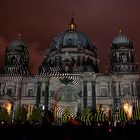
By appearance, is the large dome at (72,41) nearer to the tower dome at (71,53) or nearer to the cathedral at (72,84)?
the tower dome at (71,53)

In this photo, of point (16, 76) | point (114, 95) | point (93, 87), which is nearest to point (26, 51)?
point (16, 76)

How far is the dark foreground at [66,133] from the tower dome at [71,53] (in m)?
41.6

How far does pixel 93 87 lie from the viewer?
50969 mm

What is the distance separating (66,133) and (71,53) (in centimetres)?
4973

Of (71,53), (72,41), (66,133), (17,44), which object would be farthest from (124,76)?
(66,133)

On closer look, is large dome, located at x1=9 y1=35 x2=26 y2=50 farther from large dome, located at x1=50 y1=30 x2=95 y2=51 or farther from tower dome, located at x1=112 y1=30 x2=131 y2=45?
tower dome, located at x1=112 y1=30 x2=131 y2=45

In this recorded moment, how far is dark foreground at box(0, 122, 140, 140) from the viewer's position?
11.9 metres

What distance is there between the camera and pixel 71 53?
6147 cm

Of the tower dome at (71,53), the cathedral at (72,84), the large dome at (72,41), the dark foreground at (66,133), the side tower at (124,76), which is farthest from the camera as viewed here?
the large dome at (72,41)

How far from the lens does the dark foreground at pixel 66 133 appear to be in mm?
11906

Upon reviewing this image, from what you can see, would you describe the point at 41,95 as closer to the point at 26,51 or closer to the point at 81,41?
the point at 26,51

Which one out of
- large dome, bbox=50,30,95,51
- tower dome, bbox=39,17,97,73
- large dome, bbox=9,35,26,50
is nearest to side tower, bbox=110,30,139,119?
tower dome, bbox=39,17,97,73

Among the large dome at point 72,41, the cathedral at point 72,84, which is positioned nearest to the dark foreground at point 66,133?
the cathedral at point 72,84

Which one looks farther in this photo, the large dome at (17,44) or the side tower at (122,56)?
the large dome at (17,44)
